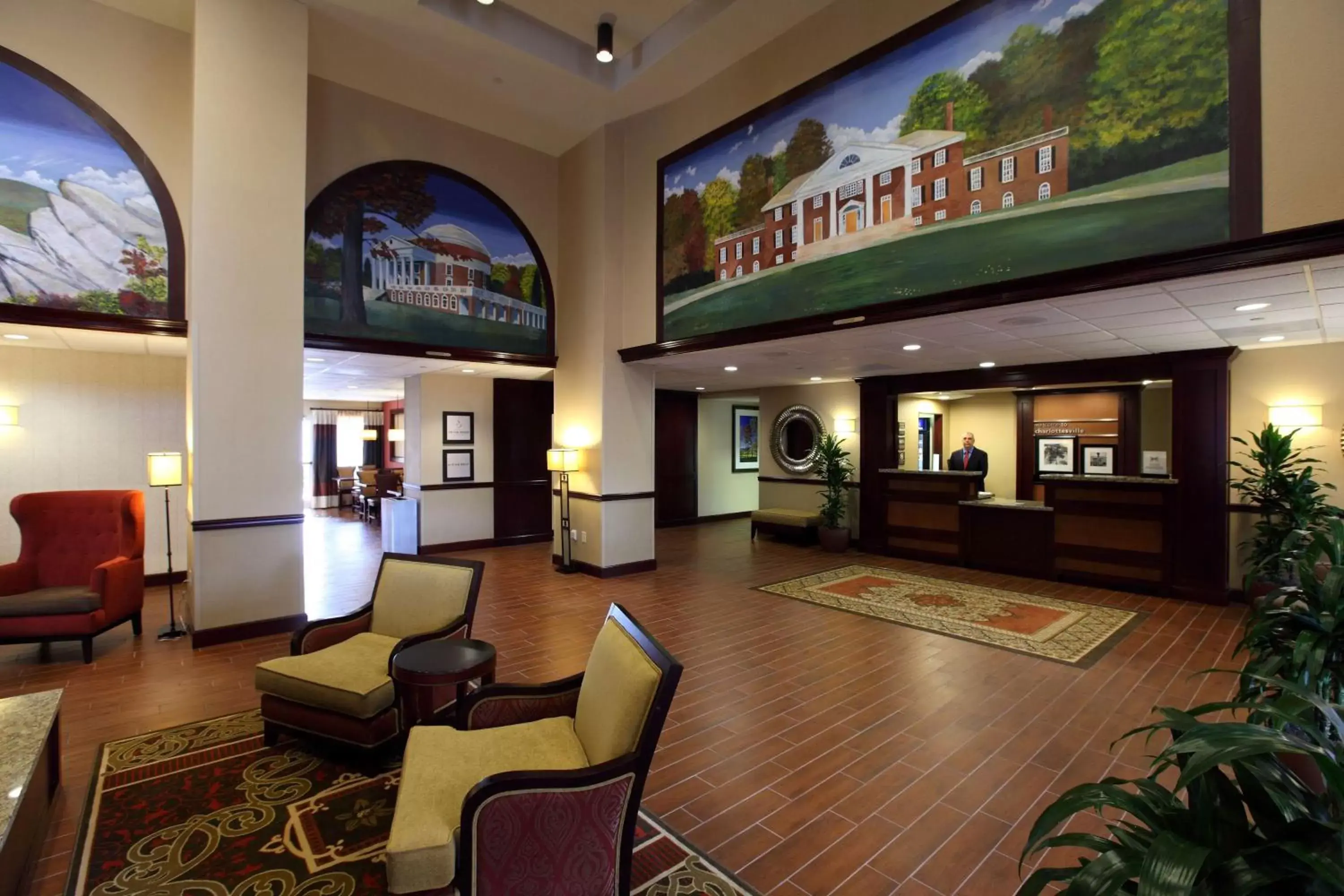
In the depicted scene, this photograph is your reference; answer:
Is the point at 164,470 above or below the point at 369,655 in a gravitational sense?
above

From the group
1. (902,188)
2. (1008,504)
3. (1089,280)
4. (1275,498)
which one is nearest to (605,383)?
(902,188)

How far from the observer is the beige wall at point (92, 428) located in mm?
5914

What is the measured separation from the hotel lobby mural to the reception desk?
3.89 meters

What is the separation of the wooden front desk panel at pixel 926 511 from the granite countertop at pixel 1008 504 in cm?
11

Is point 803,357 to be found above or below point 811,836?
above

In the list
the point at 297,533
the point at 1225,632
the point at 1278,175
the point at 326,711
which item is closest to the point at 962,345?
the point at 1278,175

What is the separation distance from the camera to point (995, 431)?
10.9 m

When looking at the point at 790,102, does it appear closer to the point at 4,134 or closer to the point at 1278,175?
the point at 1278,175

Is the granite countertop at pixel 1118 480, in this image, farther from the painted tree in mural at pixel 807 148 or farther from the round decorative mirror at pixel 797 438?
the painted tree in mural at pixel 807 148

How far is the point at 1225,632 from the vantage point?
16.9 feet

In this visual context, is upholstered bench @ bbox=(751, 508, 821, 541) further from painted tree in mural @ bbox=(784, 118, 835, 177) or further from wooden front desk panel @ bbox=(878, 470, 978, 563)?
painted tree in mural @ bbox=(784, 118, 835, 177)

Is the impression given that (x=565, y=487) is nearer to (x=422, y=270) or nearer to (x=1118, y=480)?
(x=422, y=270)

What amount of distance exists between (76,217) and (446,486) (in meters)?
4.72

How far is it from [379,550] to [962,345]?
27.7 ft
